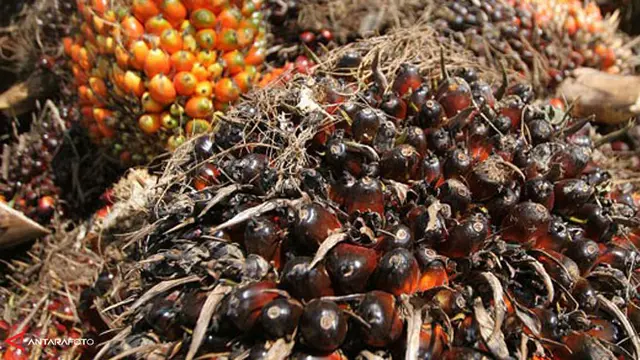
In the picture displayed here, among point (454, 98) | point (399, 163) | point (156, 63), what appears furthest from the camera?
point (156, 63)

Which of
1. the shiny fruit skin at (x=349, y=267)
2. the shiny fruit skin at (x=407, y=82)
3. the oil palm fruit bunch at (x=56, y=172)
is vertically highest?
the shiny fruit skin at (x=407, y=82)

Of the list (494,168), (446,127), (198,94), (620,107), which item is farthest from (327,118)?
(620,107)

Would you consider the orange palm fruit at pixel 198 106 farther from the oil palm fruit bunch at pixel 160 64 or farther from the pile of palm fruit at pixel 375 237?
the pile of palm fruit at pixel 375 237

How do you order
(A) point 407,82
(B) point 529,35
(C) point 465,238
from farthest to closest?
(B) point 529,35, (A) point 407,82, (C) point 465,238

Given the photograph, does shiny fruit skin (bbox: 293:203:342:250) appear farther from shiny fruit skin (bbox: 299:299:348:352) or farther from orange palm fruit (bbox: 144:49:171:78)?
orange palm fruit (bbox: 144:49:171:78)

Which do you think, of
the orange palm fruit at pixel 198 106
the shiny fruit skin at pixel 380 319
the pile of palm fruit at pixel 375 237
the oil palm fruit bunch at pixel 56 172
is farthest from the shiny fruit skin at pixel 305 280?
the oil palm fruit bunch at pixel 56 172

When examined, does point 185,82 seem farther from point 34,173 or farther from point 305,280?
point 305,280

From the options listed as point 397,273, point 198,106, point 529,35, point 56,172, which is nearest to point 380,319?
point 397,273
